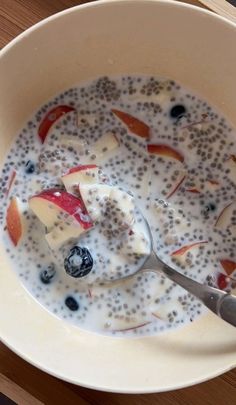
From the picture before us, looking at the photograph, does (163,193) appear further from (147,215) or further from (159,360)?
(159,360)

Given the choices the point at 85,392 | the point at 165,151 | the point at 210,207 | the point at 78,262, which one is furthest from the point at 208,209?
the point at 85,392

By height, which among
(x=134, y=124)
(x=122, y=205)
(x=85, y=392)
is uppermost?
(x=134, y=124)

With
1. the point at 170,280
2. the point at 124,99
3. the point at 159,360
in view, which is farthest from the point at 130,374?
the point at 124,99

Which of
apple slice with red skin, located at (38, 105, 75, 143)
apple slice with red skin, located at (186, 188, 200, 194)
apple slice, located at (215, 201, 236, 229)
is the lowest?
apple slice, located at (215, 201, 236, 229)

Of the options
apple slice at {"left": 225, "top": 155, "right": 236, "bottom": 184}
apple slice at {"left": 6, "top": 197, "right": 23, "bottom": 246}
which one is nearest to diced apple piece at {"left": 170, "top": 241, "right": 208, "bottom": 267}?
apple slice at {"left": 225, "top": 155, "right": 236, "bottom": 184}

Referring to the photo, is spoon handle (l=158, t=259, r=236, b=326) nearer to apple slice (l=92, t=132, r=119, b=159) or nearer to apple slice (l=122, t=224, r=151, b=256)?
apple slice (l=122, t=224, r=151, b=256)

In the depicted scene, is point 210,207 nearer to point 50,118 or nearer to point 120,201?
point 120,201
